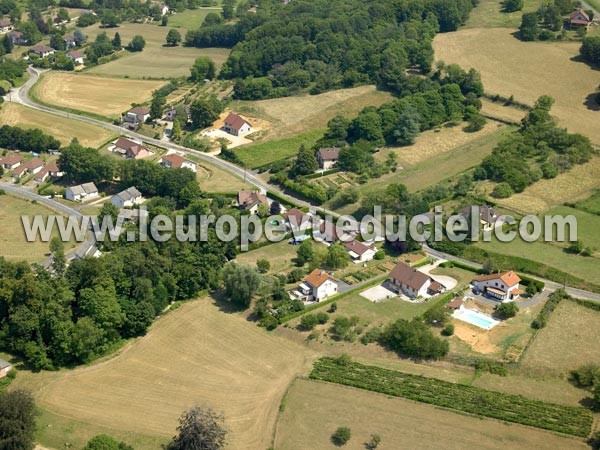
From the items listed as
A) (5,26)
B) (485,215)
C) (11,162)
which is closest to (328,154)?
(485,215)

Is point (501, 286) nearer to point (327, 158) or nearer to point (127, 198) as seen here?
point (327, 158)

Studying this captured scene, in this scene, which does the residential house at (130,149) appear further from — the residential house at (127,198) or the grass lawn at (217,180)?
the residential house at (127,198)

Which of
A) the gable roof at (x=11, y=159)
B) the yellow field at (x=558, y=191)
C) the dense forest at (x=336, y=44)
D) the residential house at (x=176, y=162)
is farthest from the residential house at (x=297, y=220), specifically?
the dense forest at (x=336, y=44)

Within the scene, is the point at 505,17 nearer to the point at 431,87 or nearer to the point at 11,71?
the point at 431,87

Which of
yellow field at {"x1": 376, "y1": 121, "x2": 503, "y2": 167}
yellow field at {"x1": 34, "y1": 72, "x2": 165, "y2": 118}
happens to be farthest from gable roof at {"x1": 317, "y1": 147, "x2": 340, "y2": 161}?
yellow field at {"x1": 34, "y1": 72, "x2": 165, "y2": 118}

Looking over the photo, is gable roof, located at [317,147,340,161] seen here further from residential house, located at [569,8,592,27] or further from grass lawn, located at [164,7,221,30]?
grass lawn, located at [164,7,221,30]

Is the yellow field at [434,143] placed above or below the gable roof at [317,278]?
below
